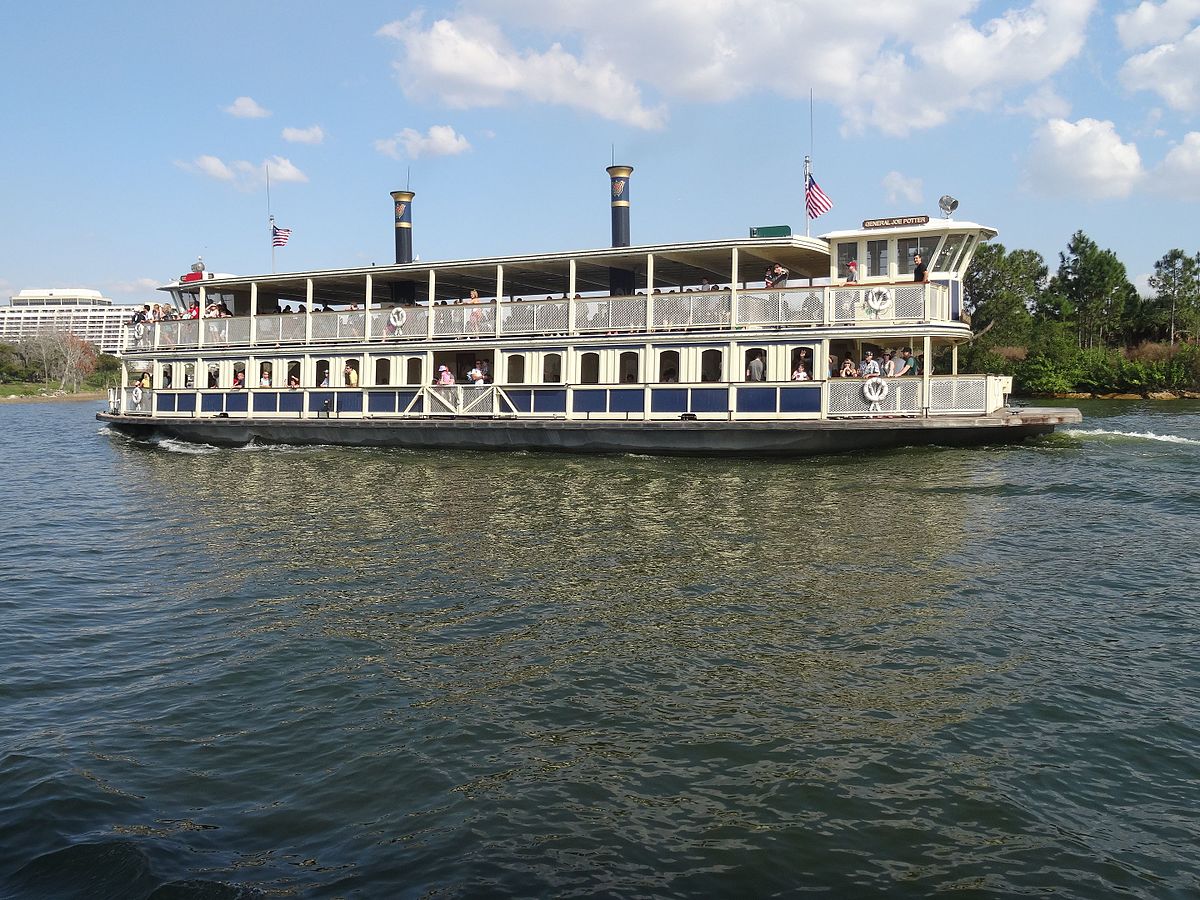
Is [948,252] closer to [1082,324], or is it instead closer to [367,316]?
[367,316]

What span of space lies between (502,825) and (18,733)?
4.12 m

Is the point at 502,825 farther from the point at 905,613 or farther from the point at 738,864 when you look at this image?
the point at 905,613

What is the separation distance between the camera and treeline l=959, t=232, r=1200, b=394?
61250 mm

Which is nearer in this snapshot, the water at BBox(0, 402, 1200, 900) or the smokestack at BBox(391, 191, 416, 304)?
the water at BBox(0, 402, 1200, 900)

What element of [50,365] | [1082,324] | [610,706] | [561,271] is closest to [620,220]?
[561,271]

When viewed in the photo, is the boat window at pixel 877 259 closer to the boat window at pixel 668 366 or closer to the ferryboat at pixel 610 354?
the ferryboat at pixel 610 354

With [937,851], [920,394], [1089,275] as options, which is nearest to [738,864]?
[937,851]

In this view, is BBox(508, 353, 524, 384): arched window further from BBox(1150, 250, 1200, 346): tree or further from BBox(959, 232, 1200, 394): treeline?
BBox(1150, 250, 1200, 346): tree

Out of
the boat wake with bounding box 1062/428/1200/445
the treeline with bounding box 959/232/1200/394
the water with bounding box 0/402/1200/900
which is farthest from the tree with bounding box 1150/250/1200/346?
the water with bounding box 0/402/1200/900

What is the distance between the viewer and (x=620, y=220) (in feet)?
93.6

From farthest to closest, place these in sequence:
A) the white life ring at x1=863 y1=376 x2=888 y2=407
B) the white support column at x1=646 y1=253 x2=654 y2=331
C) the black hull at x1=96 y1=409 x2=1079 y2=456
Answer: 1. the white support column at x1=646 y1=253 x2=654 y2=331
2. the white life ring at x1=863 y1=376 x2=888 y2=407
3. the black hull at x1=96 y1=409 x2=1079 y2=456

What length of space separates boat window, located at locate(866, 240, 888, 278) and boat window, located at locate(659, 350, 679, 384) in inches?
215

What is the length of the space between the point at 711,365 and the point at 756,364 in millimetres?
2267

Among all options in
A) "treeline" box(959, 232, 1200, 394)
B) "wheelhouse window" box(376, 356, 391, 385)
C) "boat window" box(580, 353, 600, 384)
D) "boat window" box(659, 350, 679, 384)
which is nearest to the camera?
"boat window" box(659, 350, 679, 384)
